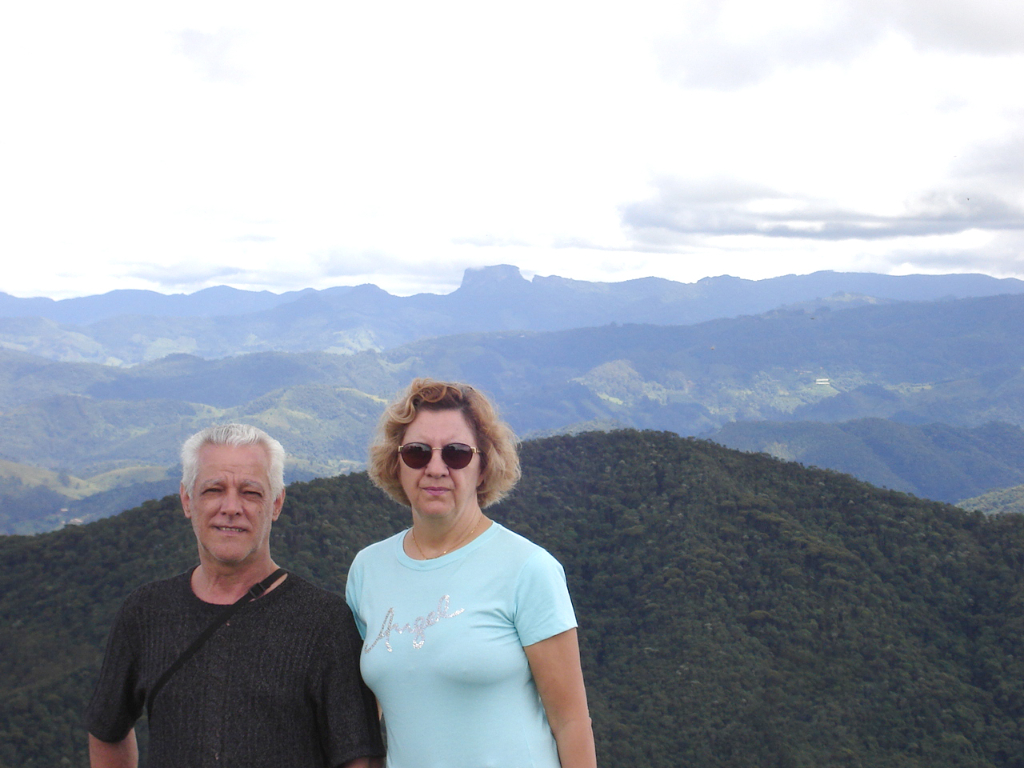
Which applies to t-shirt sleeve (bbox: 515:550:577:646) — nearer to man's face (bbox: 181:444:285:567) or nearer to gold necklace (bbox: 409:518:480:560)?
gold necklace (bbox: 409:518:480:560)

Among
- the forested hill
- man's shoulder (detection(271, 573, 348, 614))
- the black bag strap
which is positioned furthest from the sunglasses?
the forested hill

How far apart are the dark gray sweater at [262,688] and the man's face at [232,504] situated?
0.99 feet

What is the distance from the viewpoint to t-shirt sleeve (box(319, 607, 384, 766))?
4.02 m

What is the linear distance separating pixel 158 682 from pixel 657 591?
40.7m

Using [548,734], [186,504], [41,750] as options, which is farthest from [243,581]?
[41,750]

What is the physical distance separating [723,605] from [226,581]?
39.7 metres

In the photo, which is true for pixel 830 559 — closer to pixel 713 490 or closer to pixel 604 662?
pixel 713 490

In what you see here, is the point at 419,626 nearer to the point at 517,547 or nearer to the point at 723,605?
the point at 517,547

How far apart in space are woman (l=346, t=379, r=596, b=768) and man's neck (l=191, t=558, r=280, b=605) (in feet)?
2.07

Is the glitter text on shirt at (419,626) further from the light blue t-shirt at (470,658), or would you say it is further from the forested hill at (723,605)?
the forested hill at (723,605)

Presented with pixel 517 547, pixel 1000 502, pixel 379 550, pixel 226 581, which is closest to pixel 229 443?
pixel 226 581

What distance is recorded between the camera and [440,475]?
434cm

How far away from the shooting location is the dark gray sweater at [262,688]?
13.3 feet

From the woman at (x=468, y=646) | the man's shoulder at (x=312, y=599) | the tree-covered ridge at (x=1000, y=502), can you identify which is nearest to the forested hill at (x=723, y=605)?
the man's shoulder at (x=312, y=599)
